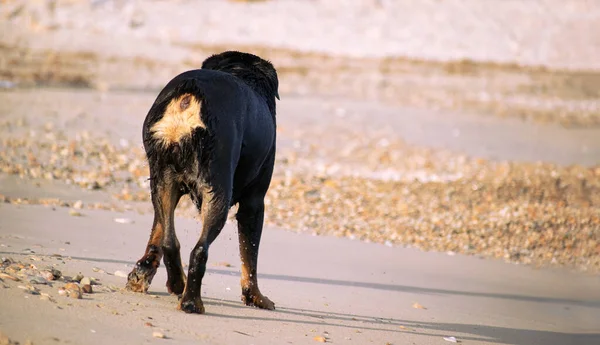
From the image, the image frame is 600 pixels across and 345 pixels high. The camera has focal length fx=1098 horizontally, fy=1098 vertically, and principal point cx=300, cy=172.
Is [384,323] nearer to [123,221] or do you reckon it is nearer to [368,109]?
[123,221]

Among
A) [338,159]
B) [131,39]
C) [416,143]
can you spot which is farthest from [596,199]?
[131,39]

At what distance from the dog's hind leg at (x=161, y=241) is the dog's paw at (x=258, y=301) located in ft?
1.84

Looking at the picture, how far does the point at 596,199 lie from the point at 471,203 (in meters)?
2.45

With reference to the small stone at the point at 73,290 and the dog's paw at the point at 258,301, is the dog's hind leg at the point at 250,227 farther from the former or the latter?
the small stone at the point at 73,290

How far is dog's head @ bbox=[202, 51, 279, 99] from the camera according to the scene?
8.27m

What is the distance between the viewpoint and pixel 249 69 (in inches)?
328

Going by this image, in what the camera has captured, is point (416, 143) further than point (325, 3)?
No

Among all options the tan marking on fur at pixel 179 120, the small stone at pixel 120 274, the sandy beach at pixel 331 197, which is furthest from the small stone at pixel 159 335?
the small stone at pixel 120 274

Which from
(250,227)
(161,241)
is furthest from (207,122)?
(250,227)

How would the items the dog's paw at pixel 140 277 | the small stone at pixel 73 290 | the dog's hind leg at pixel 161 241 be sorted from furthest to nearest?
the dog's paw at pixel 140 277 < the dog's hind leg at pixel 161 241 < the small stone at pixel 73 290

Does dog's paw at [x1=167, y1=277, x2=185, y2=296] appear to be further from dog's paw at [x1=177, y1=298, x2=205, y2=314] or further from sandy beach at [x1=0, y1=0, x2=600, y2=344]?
dog's paw at [x1=177, y1=298, x2=205, y2=314]

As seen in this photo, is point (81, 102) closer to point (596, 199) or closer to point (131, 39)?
point (596, 199)

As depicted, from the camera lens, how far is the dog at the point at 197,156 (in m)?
6.89

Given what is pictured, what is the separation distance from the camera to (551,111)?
30.7 meters
